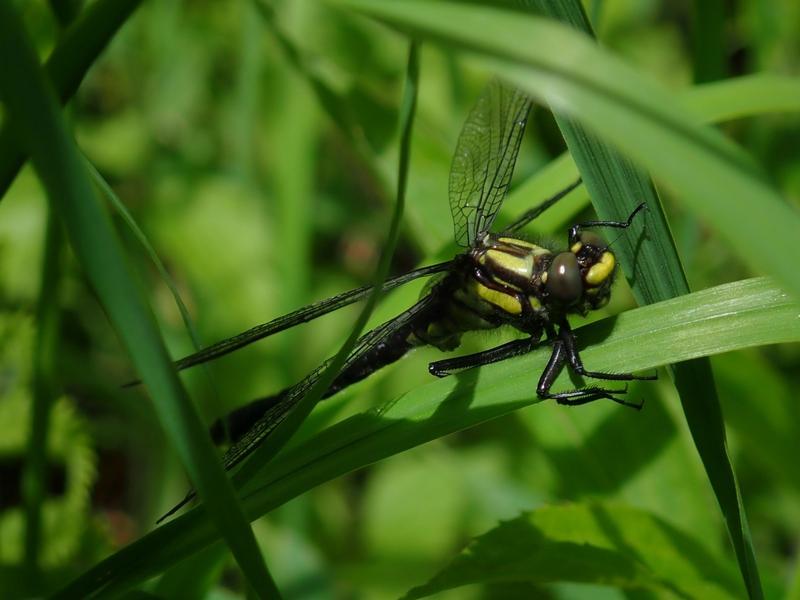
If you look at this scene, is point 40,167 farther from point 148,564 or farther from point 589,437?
point 589,437

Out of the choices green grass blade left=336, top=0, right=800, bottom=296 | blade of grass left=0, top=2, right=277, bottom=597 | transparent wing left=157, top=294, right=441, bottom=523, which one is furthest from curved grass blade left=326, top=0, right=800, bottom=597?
transparent wing left=157, top=294, right=441, bottom=523

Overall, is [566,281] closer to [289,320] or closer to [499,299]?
[499,299]

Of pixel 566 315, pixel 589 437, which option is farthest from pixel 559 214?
pixel 589 437

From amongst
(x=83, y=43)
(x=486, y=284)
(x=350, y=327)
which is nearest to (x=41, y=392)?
(x=83, y=43)

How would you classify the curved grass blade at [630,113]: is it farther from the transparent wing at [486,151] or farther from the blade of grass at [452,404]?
the transparent wing at [486,151]

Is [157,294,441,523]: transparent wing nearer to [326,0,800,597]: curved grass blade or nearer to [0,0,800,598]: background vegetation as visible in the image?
[0,0,800,598]: background vegetation

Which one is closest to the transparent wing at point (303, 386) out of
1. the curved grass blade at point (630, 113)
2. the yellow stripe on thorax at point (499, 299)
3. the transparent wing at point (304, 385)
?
the transparent wing at point (304, 385)

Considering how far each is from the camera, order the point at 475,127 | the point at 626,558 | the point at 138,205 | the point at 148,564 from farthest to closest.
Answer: the point at 138,205
the point at 475,127
the point at 626,558
the point at 148,564
